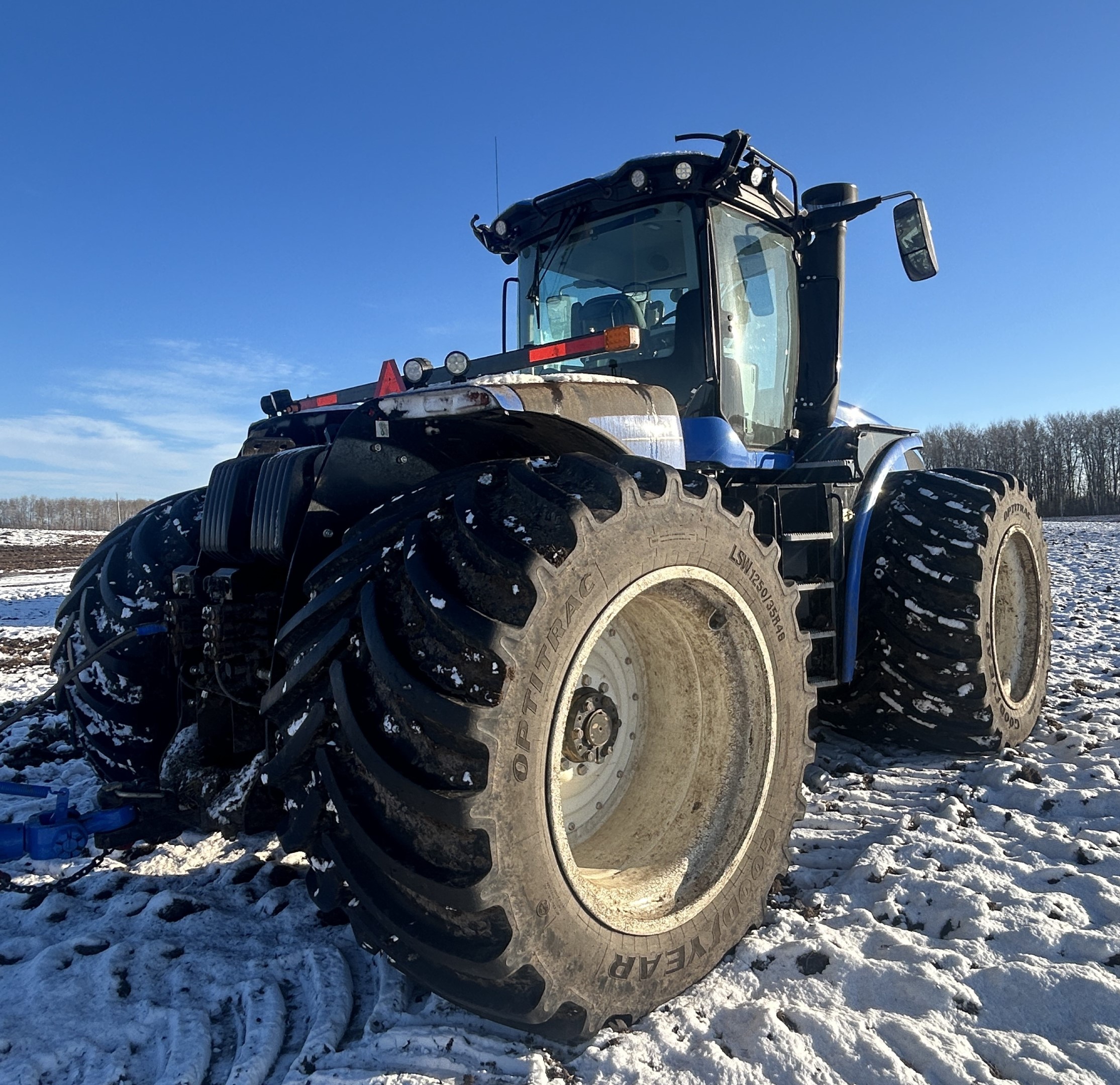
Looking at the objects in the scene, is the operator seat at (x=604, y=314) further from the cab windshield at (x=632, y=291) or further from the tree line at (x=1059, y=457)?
the tree line at (x=1059, y=457)

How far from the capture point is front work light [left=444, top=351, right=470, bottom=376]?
107 inches

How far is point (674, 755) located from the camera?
2580mm

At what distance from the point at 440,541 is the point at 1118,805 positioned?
10.5 feet

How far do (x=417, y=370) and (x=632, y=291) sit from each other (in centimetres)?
152

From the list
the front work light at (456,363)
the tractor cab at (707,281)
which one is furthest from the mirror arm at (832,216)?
the front work light at (456,363)

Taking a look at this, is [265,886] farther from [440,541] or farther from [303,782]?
[440,541]

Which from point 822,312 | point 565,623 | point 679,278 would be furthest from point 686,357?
point 565,623

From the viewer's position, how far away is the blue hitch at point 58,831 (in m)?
2.06

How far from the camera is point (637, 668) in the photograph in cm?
273

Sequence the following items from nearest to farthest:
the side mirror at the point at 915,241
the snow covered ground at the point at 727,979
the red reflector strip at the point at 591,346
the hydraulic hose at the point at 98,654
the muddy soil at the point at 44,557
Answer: the snow covered ground at the point at 727,979, the hydraulic hose at the point at 98,654, the red reflector strip at the point at 591,346, the side mirror at the point at 915,241, the muddy soil at the point at 44,557

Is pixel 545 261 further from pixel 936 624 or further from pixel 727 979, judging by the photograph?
pixel 727 979

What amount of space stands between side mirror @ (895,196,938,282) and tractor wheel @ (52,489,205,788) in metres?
3.86

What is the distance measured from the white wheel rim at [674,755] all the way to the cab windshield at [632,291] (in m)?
1.49

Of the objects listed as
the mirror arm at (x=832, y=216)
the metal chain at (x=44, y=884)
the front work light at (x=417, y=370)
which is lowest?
the metal chain at (x=44, y=884)
